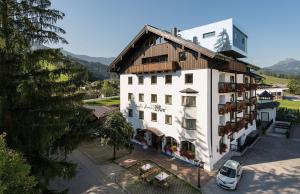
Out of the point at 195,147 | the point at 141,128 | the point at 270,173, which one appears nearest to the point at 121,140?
the point at 141,128

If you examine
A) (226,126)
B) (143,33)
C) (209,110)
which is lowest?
(226,126)

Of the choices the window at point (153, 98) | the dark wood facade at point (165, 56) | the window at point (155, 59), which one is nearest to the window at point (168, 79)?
the dark wood facade at point (165, 56)

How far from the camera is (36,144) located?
38.6ft

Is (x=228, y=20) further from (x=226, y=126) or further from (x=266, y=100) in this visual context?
(x=266, y=100)

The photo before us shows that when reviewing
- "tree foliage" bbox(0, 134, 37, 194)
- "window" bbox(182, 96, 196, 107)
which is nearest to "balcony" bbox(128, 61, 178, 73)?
"window" bbox(182, 96, 196, 107)

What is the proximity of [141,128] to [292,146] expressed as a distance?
22629mm

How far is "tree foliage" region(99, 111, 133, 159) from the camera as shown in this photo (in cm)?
2488

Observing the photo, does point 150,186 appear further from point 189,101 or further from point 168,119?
point 189,101

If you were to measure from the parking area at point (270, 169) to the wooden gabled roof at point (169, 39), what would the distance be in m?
12.7

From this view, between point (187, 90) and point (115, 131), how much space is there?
376 inches

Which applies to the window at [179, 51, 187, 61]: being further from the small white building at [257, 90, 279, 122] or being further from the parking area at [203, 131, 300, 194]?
the small white building at [257, 90, 279, 122]

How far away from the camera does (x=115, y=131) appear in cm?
2478

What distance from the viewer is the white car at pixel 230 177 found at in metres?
19.3

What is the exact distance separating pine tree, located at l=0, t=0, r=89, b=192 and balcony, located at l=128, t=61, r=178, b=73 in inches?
561
